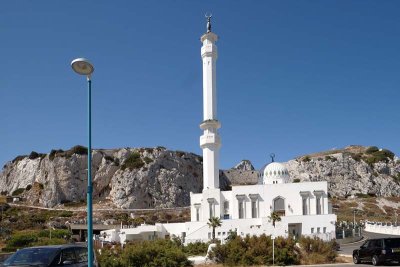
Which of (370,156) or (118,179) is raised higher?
(370,156)

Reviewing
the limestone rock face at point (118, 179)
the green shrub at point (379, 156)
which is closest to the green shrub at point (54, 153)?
the limestone rock face at point (118, 179)

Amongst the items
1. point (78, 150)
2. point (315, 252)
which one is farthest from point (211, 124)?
point (78, 150)

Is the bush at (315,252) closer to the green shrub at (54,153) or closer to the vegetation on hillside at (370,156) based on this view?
the green shrub at (54,153)

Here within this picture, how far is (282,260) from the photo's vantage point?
2519 cm

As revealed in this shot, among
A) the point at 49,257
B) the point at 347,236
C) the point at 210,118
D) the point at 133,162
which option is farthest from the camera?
the point at 133,162

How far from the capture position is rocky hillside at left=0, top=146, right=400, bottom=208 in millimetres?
100500

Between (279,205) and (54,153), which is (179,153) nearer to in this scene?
(54,153)

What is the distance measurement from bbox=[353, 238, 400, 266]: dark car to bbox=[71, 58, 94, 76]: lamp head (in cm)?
1876

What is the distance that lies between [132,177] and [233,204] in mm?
48344

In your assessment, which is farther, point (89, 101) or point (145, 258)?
point (145, 258)

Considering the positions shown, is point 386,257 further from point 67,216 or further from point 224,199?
point 67,216

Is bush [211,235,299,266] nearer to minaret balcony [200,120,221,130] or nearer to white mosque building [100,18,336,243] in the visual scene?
white mosque building [100,18,336,243]

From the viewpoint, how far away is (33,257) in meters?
12.2

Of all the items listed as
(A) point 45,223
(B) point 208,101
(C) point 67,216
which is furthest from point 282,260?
(C) point 67,216
